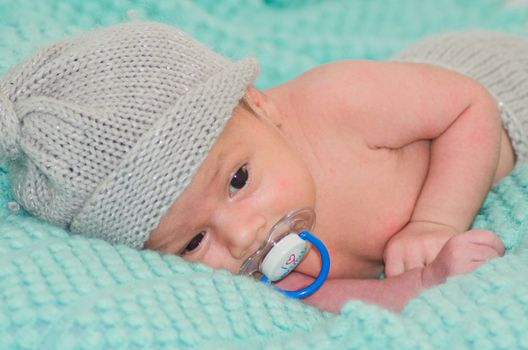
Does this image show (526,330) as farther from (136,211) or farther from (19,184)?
(19,184)

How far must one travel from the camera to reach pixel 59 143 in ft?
3.37

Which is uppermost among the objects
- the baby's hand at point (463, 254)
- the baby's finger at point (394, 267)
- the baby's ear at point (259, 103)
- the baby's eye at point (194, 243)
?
the baby's ear at point (259, 103)

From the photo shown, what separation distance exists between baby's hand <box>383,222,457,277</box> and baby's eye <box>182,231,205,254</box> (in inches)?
13.7

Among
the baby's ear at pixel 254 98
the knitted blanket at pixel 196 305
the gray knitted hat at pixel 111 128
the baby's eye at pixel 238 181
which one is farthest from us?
the baby's ear at pixel 254 98

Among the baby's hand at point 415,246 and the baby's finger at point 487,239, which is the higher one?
the baby's finger at point 487,239

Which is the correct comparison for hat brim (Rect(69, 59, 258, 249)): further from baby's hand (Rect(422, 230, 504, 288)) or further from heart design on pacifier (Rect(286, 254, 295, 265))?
baby's hand (Rect(422, 230, 504, 288))

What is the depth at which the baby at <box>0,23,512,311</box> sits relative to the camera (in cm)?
104

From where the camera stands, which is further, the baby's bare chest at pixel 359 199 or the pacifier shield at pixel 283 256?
the baby's bare chest at pixel 359 199

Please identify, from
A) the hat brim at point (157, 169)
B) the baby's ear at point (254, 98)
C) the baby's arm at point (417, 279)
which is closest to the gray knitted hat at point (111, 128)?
the hat brim at point (157, 169)

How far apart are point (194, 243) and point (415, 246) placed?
385mm

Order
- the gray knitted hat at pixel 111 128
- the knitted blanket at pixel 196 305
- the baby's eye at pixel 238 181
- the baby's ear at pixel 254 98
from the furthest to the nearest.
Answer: the baby's ear at pixel 254 98, the baby's eye at pixel 238 181, the gray knitted hat at pixel 111 128, the knitted blanket at pixel 196 305

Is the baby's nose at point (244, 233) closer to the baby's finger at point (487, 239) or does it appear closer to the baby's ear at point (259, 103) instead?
the baby's ear at point (259, 103)

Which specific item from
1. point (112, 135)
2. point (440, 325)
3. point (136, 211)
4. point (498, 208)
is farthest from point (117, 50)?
point (498, 208)

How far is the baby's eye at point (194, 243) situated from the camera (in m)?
1.15
